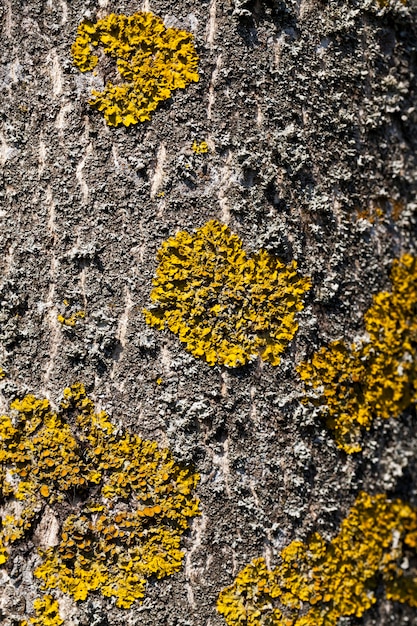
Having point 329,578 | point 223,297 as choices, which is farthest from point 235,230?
point 329,578

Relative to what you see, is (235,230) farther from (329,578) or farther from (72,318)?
(329,578)

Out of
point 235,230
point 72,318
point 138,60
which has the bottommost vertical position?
point 72,318

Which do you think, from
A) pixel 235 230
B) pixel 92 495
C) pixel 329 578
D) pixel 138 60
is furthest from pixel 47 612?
pixel 138 60

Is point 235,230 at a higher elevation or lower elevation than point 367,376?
higher

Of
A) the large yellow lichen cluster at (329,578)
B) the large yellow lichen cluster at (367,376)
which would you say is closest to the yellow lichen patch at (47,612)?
the large yellow lichen cluster at (329,578)

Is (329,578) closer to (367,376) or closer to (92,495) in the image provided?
(367,376)

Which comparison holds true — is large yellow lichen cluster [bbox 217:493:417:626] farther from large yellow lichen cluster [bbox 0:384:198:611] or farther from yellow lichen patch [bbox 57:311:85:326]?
yellow lichen patch [bbox 57:311:85:326]

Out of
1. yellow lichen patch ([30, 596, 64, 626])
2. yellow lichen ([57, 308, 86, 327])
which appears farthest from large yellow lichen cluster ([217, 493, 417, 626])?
yellow lichen ([57, 308, 86, 327])
